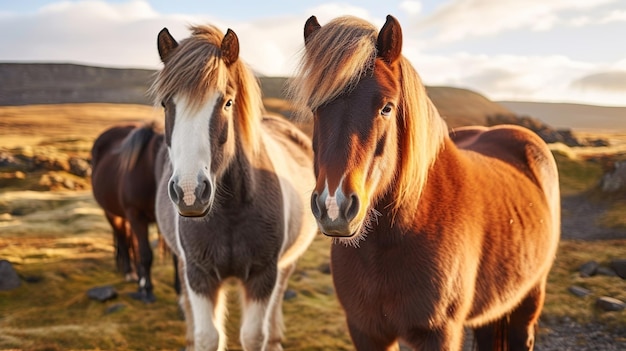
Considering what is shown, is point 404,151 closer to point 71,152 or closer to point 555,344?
point 555,344

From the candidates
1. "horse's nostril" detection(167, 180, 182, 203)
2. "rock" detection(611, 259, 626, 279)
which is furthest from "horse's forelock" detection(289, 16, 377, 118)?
"rock" detection(611, 259, 626, 279)

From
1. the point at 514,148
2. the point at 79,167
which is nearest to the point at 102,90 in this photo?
the point at 79,167

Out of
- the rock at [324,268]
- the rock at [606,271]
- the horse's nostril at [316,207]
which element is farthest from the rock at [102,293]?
the rock at [606,271]

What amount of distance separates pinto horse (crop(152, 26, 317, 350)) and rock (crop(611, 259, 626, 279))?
6.89 m

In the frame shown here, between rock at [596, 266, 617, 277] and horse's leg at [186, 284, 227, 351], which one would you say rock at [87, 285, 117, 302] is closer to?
horse's leg at [186, 284, 227, 351]

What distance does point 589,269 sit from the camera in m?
8.98

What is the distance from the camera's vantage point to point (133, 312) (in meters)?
7.39

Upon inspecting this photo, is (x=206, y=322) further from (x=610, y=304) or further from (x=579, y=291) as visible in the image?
(x=579, y=291)

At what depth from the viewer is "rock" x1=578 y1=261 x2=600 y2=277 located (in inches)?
351

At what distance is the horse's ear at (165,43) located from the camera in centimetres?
393

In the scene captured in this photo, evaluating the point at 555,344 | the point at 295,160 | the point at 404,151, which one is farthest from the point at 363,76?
the point at 555,344

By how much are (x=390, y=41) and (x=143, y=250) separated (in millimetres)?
6424

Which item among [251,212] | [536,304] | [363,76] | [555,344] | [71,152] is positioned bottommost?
[71,152]

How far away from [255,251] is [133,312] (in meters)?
4.13
